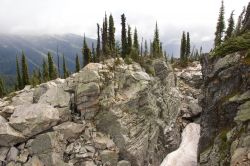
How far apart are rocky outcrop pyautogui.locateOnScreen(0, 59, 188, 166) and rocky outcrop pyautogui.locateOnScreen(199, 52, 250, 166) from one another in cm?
1765

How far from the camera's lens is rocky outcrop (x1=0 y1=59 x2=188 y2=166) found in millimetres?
40125

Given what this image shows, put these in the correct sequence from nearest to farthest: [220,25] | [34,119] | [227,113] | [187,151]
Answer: [227,113]
[34,119]
[187,151]
[220,25]

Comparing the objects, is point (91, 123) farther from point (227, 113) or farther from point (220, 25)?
point (220, 25)

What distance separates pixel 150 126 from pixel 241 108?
29.4 meters

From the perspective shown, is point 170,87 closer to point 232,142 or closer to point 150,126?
point 150,126

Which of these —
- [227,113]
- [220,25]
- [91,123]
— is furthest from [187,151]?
[220,25]

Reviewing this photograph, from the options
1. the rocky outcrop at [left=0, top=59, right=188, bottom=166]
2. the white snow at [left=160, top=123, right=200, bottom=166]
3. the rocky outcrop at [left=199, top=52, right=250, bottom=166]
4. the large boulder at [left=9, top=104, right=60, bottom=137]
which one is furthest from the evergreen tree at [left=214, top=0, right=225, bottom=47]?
the large boulder at [left=9, top=104, right=60, bottom=137]

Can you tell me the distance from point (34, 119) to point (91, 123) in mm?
8901

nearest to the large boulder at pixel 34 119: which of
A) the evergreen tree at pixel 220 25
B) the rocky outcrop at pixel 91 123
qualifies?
the rocky outcrop at pixel 91 123

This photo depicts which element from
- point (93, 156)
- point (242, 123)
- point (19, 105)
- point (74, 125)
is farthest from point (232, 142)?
point (19, 105)

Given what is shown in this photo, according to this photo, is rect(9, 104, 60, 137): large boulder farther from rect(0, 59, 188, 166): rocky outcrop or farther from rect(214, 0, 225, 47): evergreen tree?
rect(214, 0, 225, 47): evergreen tree

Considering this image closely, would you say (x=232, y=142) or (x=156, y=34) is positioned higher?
(x=156, y=34)

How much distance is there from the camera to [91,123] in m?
44.8

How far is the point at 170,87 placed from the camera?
217ft
